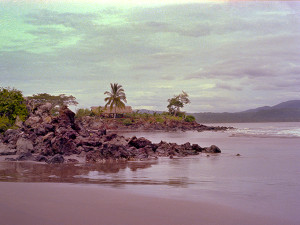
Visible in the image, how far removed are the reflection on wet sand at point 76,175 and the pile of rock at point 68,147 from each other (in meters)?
1.66

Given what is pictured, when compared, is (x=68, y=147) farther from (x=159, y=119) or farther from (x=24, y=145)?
(x=159, y=119)

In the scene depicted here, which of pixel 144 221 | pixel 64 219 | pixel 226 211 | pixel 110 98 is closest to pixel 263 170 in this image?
pixel 226 211

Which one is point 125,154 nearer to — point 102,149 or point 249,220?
point 102,149

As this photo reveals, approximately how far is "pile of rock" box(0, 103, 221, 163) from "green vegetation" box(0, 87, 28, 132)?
633 cm

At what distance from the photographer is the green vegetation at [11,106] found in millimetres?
22922

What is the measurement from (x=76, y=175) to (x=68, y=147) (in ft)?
16.6

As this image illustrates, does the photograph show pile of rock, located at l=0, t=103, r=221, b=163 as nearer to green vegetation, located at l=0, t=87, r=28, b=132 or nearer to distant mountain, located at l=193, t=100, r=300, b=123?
green vegetation, located at l=0, t=87, r=28, b=132

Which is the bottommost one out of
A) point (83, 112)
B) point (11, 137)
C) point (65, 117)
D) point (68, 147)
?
point (68, 147)

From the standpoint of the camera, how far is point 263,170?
10.3 metres

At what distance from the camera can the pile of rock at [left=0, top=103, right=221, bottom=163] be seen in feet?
45.0

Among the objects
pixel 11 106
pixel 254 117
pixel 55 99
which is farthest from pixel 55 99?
pixel 254 117

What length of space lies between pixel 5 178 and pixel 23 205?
351cm

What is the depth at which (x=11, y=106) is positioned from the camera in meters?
23.2

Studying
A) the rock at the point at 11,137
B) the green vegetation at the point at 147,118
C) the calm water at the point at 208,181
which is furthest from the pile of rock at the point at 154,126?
the calm water at the point at 208,181
